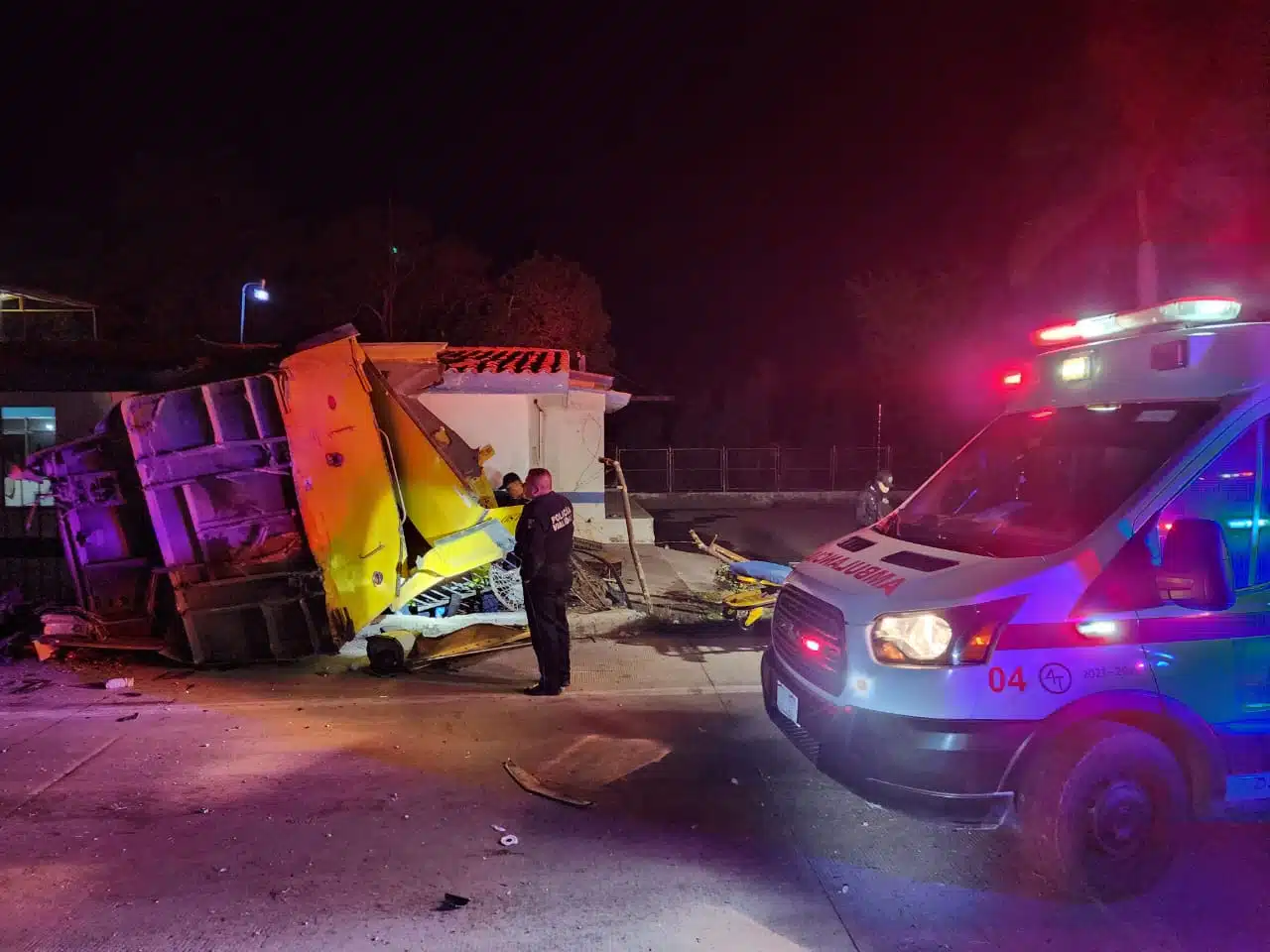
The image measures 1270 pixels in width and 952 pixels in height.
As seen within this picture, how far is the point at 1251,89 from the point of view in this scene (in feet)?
44.8

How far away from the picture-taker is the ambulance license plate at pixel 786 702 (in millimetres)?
4147

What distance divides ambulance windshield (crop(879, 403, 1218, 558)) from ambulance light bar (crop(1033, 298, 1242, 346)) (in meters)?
→ 0.42

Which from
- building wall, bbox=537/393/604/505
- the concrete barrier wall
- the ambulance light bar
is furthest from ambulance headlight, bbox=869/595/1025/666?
the concrete barrier wall

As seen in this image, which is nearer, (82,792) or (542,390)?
(82,792)

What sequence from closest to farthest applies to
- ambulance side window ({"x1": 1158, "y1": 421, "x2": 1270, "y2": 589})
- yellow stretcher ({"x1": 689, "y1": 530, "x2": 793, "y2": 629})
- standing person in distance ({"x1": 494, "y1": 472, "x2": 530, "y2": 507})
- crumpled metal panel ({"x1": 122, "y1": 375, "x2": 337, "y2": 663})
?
ambulance side window ({"x1": 1158, "y1": 421, "x2": 1270, "y2": 589})
crumpled metal panel ({"x1": 122, "y1": 375, "x2": 337, "y2": 663})
yellow stretcher ({"x1": 689, "y1": 530, "x2": 793, "y2": 629})
standing person in distance ({"x1": 494, "y1": 472, "x2": 530, "y2": 507})

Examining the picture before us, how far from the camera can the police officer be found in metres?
6.42

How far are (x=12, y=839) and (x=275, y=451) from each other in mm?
3484

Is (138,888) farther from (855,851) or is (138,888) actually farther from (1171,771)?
(1171,771)

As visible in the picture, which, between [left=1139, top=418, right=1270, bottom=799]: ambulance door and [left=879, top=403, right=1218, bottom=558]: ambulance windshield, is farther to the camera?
[left=879, top=403, right=1218, bottom=558]: ambulance windshield

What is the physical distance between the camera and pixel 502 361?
13.3m

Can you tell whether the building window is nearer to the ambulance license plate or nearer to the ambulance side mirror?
the ambulance license plate

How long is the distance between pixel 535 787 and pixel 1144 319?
13.2ft

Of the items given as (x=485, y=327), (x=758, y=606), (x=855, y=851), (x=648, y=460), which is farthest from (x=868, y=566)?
(x=485, y=327)


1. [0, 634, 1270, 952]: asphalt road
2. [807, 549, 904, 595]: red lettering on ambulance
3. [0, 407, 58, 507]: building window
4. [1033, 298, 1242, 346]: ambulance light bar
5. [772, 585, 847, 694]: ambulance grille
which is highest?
[1033, 298, 1242, 346]: ambulance light bar
